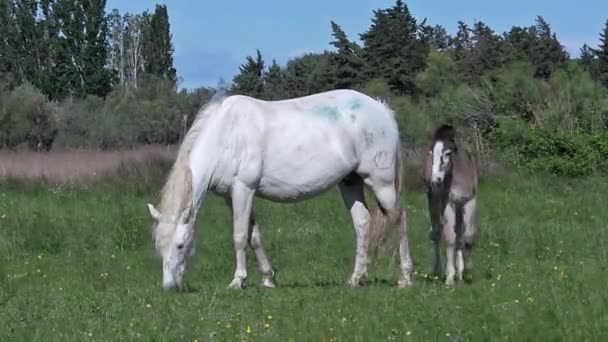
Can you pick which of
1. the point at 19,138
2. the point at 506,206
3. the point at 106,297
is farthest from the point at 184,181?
the point at 19,138

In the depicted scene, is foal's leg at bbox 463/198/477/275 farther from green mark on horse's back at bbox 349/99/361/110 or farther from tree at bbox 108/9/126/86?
tree at bbox 108/9/126/86

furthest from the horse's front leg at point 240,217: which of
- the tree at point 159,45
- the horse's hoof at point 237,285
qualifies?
the tree at point 159,45

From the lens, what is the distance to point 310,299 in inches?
369

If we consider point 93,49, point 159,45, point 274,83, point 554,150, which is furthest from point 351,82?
point 554,150

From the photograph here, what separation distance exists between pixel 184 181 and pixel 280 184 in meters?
1.15

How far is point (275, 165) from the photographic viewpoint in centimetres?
1154

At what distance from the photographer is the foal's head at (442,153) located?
11.4 m

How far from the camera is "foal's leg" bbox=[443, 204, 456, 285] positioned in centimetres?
1163

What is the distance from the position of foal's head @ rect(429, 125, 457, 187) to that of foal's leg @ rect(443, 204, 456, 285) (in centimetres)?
53

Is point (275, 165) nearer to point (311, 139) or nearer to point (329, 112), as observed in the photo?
point (311, 139)

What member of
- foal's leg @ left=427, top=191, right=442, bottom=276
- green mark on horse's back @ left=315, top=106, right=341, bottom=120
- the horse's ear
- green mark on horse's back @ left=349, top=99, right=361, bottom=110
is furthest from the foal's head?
the horse's ear

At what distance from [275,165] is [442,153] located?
1802 millimetres

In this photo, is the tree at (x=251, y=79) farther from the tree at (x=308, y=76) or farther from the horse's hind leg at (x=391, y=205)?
the horse's hind leg at (x=391, y=205)

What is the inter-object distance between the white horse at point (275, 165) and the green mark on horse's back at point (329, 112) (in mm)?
11
